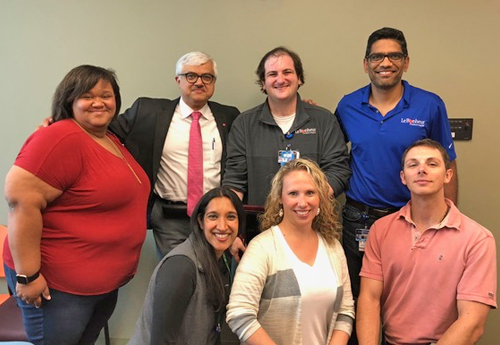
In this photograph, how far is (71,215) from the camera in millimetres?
1660

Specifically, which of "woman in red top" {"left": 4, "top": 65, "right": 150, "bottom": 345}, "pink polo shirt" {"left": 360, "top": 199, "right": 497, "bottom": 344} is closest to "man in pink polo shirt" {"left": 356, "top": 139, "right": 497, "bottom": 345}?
"pink polo shirt" {"left": 360, "top": 199, "right": 497, "bottom": 344}

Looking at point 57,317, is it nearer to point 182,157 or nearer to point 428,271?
point 182,157

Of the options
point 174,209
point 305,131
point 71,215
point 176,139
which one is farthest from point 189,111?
point 71,215

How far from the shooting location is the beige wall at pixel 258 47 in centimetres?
251

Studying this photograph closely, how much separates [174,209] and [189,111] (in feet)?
1.88

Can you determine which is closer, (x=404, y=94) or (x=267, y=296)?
(x=267, y=296)

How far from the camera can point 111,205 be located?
1717 millimetres

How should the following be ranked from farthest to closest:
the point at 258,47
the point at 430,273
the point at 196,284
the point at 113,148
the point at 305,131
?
the point at 258,47, the point at 305,131, the point at 113,148, the point at 430,273, the point at 196,284

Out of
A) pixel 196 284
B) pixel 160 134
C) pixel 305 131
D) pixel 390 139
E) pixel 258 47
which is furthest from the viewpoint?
pixel 258 47

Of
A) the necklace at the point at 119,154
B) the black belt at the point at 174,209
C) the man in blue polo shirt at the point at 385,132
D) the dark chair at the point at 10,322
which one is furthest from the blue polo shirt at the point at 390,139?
the dark chair at the point at 10,322

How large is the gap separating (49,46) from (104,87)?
1.23 metres

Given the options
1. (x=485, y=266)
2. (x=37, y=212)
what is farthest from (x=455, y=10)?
(x=37, y=212)

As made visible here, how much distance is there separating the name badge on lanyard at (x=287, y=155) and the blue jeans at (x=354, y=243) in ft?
1.37

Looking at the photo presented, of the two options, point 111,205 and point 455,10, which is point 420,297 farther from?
point 455,10
